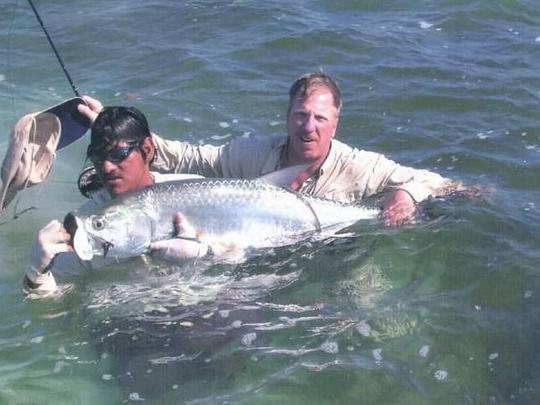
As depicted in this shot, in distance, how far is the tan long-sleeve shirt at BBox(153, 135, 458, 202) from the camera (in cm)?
614

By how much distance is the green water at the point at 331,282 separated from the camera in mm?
5152

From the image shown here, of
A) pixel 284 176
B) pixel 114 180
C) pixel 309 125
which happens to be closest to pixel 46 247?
pixel 114 180

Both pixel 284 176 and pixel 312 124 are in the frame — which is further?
pixel 312 124

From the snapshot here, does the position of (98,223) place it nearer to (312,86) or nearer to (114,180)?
(114,180)

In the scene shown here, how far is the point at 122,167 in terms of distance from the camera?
531cm

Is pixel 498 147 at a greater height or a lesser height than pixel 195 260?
lesser

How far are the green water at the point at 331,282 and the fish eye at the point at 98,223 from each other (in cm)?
72

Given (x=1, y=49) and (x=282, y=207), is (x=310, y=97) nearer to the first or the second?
(x=282, y=207)

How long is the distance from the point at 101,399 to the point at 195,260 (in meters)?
1.00

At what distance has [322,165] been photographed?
20.0ft

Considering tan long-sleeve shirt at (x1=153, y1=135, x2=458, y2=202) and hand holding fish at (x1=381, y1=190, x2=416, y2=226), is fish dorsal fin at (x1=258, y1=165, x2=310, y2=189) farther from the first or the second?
hand holding fish at (x1=381, y1=190, x2=416, y2=226)

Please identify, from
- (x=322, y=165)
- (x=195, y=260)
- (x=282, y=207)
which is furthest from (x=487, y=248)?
(x=195, y=260)

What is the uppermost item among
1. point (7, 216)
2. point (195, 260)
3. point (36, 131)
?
point (36, 131)

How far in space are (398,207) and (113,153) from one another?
2046mm
